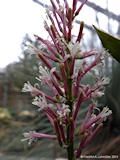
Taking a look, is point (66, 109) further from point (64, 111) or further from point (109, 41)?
point (109, 41)

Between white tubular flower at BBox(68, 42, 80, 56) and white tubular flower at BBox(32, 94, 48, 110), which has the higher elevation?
white tubular flower at BBox(68, 42, 80, 56)

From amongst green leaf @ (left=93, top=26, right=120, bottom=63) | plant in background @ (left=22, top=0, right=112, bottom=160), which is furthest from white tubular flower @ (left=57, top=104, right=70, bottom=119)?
green leaf @ (left=93, top=26, right=120, bottom=63)

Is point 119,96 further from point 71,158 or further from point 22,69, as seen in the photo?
point 71,158

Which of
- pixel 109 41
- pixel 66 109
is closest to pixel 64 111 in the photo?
pixel 66 109

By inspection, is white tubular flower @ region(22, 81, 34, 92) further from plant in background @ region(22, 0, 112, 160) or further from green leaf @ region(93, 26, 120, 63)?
green leaf @ region(93, 26, 120, 63)

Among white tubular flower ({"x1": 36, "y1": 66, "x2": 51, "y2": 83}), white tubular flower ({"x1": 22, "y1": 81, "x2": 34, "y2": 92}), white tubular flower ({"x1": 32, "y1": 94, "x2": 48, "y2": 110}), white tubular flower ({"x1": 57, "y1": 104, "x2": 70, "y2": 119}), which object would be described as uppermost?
white tubular flower ({"x1": 36, "y1": 66, "x2": 51, "y2": 83})

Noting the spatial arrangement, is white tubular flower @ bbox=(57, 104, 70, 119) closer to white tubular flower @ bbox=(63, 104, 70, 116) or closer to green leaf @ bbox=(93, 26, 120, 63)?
white tubular flower @ bbox=(63, 104, 70, 116)

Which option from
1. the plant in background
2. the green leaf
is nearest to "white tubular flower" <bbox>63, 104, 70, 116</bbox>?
the plant in background

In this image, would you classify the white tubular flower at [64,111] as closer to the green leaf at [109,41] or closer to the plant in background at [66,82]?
the plant in background at [66,82]
